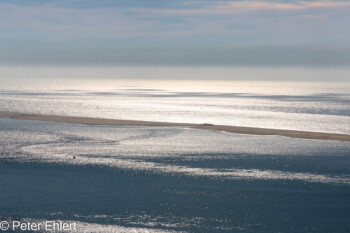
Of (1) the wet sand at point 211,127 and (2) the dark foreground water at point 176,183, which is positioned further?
(1) the wet sand at point 211,127

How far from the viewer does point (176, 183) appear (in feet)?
128

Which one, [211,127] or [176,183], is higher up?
[211,127]

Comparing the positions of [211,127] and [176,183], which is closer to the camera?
[176,183]

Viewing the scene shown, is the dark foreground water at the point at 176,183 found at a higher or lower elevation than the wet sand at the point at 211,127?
lower

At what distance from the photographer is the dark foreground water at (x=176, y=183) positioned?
2989 centimetres

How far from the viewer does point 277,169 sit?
150 ft

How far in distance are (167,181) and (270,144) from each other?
25.7m

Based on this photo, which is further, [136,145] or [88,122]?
[88,122]

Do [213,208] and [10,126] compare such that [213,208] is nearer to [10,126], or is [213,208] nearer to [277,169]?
[277,169]

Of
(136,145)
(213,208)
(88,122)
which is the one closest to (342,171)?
(213,208)

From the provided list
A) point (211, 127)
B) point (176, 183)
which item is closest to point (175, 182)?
point (176, 183)

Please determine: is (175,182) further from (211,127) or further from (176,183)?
(211,127)

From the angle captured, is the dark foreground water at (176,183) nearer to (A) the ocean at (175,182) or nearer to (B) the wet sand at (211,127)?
(A) the ocean at (175,182)

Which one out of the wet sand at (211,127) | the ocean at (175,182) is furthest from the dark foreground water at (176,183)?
the wet sand at (211,127)
